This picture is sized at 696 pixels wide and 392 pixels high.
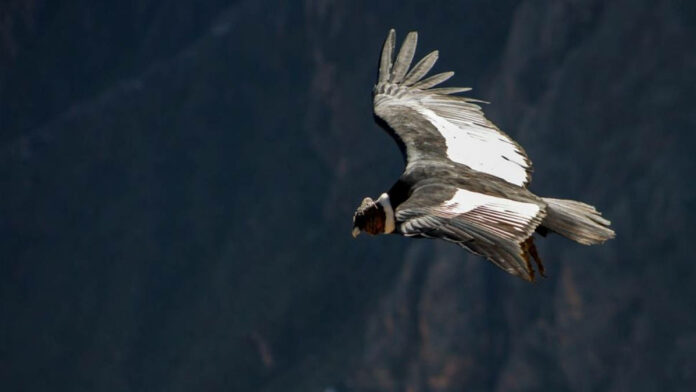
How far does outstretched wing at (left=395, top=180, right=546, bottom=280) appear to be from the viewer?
13055 mm

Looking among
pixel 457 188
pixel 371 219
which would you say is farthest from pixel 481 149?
pixel 371 219

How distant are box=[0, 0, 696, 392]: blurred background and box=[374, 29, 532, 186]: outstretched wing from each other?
35.0 meters

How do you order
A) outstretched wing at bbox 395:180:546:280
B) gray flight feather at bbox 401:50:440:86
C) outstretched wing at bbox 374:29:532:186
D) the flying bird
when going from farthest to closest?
gray flight feather at bbox 401:50:440:86, outstretched wing at bbox 374:29:532:186, the flying bird, outstretched wing at bbox 395:180:546:280

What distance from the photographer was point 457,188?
615 inches

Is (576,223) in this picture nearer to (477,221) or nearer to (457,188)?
(457,188)

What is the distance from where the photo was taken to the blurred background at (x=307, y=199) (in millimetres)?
55875

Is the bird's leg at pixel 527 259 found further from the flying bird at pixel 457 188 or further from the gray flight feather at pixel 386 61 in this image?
the gray flight feather at pixel 386 61

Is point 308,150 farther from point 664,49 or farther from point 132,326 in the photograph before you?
point 664,49

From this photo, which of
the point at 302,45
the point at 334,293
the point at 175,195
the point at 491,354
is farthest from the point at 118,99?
the point at 491,354

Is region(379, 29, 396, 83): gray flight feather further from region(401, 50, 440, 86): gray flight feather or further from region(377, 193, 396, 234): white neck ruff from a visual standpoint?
region(377, 193, 396, 234): white neck ruff

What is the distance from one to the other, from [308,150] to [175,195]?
7644mm

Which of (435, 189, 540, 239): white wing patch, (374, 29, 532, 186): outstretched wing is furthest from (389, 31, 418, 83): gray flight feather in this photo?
(435, 189, 540, 239): white wing patch

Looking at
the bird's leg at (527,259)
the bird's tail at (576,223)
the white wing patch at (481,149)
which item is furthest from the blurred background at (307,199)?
the bird's leg at (527,259)

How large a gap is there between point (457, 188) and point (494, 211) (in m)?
1.38
